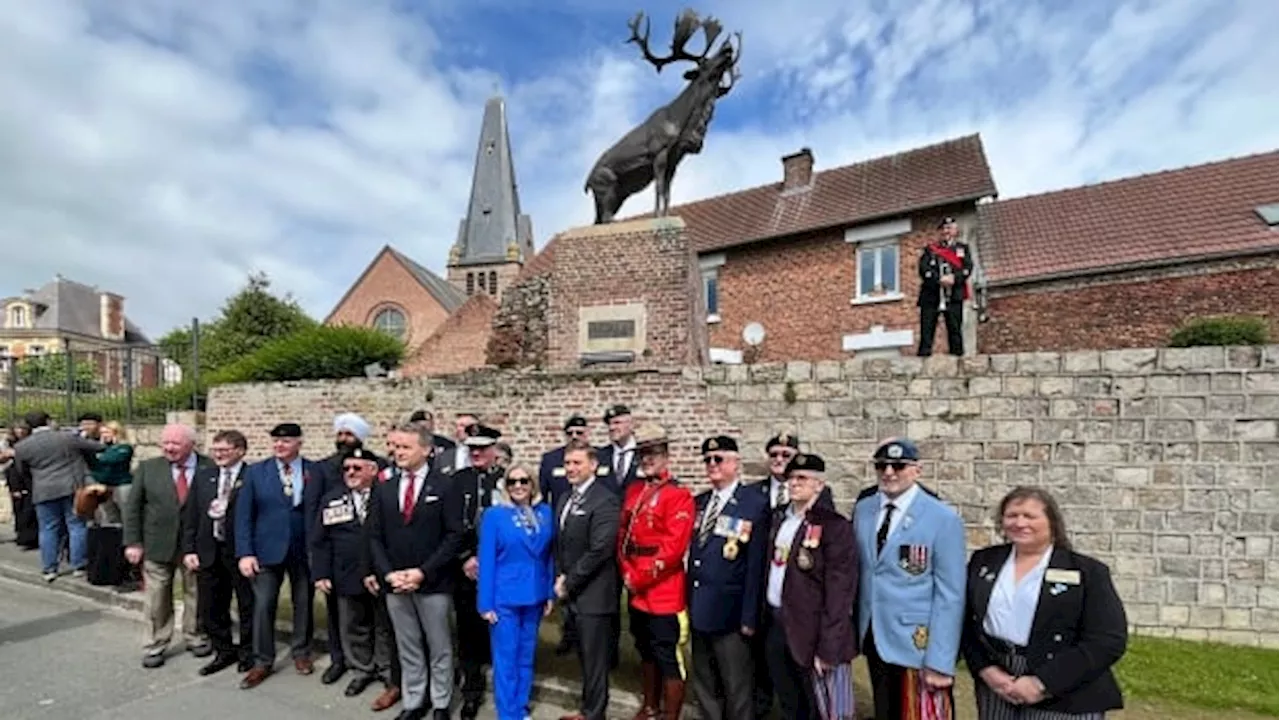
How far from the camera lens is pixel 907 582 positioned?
3.17 metres

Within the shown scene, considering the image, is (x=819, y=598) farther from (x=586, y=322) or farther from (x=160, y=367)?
(x=160, y=367)

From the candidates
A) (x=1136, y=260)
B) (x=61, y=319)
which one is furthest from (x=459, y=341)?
(x=61, y=319)

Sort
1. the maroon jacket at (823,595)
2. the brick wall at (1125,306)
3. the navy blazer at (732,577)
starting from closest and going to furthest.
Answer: the maroon jacket at (823,595) → the navy blazer at (732,577) → the brick wall at (1125,306)

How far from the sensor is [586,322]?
9.52 metres

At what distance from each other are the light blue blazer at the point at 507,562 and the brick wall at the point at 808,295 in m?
13.6

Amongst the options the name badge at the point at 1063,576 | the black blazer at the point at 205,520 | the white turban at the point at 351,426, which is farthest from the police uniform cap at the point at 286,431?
the name badge at the point at 1063,576

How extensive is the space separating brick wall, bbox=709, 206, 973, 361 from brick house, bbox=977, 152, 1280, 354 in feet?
5.11

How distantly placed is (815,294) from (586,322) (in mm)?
9477

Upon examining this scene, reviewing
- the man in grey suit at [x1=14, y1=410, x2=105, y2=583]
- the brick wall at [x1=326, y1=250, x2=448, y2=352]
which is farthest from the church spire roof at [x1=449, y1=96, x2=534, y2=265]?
the man in grey suit at [x1=14, y1=410, x2=105, y2=583]

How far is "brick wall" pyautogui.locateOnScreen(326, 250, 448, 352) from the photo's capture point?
145ft

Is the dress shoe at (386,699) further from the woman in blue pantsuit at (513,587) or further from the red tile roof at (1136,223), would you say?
the red tile roof at (1136,223)

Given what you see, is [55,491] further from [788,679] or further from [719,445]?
[788,679]

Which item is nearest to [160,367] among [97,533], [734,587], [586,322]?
[97,533]

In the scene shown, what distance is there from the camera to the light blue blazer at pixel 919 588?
3.03 m
